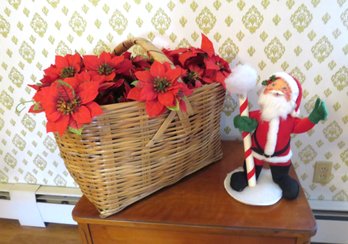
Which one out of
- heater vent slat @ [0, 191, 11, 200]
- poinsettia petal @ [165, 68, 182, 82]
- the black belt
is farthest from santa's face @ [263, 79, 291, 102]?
heater vent slat @ [0, 191, 11, 200]

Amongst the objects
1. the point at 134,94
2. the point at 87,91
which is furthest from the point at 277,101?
the point at 87,91

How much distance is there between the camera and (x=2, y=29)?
111 centimetres

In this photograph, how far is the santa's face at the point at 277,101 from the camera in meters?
0.70

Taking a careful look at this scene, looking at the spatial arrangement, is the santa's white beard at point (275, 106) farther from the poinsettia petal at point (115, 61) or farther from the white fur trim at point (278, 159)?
the poinsettia petal at point (115, 61)

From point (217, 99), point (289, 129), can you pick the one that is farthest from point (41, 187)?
point (289, 129)

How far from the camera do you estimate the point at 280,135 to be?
73 cm

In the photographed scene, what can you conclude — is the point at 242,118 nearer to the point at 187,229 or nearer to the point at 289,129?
the point at 289,129

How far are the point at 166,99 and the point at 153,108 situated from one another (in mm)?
38

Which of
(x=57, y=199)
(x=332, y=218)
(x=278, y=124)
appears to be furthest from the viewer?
(x=57, y=199)

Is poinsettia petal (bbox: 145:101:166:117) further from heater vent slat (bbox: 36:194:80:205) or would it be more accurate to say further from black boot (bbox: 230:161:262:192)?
heater vent slat (bbox: 36:194:80:205)

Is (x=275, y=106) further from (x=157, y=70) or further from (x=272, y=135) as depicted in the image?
(x=157, y=70)

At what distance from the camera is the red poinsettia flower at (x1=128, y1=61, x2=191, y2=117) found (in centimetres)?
65

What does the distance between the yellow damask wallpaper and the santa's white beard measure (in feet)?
1.24

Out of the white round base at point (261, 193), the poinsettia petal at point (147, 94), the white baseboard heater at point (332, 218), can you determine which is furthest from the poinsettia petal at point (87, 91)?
the white baseboard heater at point (332, 218)
